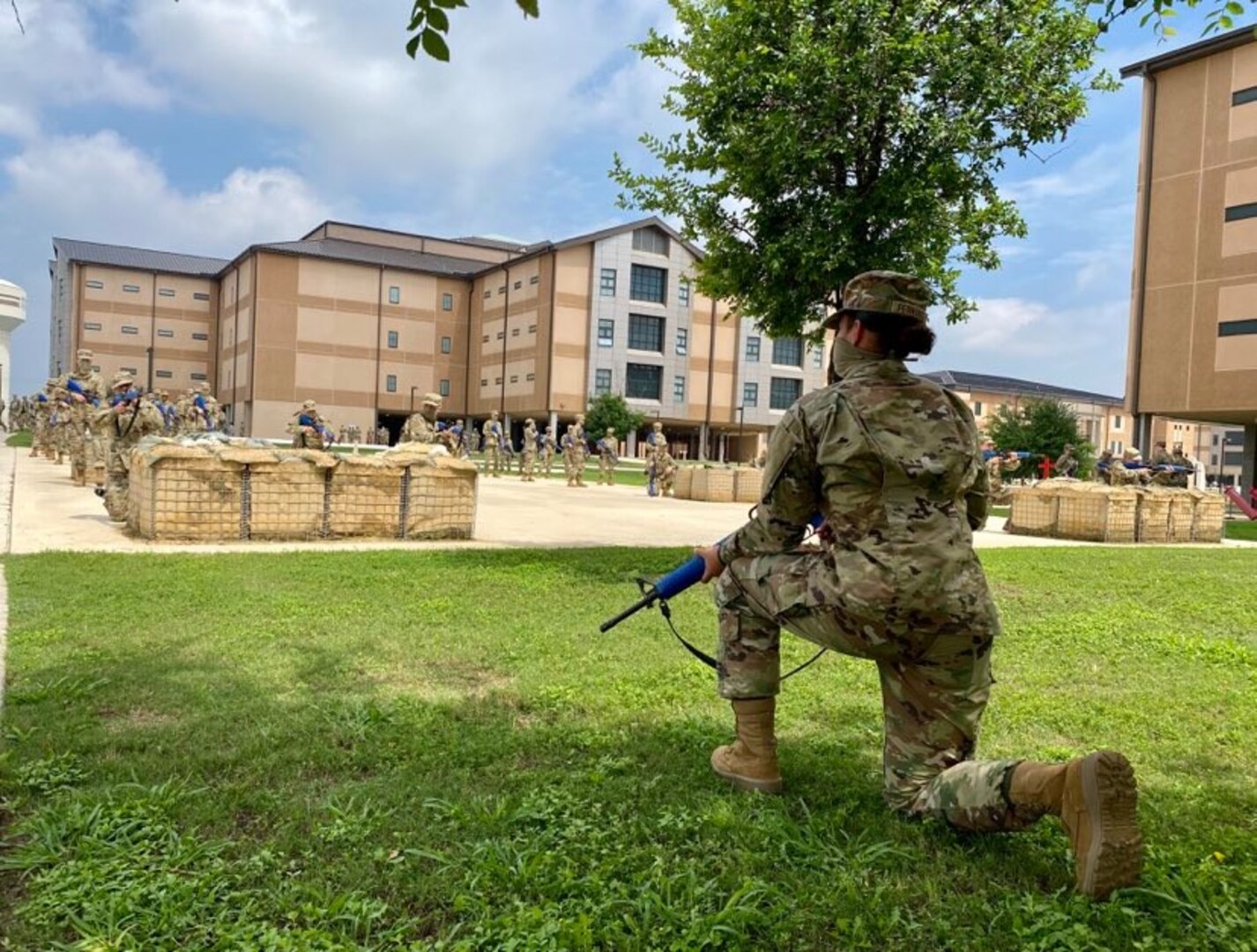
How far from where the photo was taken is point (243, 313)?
2549 inches

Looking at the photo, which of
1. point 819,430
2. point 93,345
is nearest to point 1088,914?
point 819,430

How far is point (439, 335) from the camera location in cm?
6744

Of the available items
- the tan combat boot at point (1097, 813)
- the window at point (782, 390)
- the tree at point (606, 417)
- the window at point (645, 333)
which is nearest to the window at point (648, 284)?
the window at point (645, 333)

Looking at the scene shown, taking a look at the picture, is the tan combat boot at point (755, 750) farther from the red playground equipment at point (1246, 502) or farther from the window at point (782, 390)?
the window at point (782, 390)

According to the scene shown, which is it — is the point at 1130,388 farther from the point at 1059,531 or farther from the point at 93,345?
the point at 93,345

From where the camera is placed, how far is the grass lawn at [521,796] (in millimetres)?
2455

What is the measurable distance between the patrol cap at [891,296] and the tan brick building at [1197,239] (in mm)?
34949

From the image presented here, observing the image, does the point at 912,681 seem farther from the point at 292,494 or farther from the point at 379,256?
the point at 379,256

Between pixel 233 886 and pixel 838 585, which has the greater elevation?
pixel 838 585

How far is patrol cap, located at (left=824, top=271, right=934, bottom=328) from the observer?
2.98 metres

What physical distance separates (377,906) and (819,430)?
6.30 feet

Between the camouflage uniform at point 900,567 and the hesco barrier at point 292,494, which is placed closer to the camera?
A: the camouflage uniform at point 900,567

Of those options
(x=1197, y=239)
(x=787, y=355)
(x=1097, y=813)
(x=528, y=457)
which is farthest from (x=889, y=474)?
(x=787, y=355)

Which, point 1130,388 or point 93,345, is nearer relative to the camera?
point 1130,388
